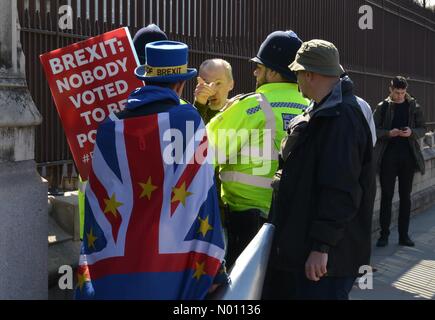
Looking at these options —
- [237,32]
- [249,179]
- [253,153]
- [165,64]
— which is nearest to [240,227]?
[249,179]

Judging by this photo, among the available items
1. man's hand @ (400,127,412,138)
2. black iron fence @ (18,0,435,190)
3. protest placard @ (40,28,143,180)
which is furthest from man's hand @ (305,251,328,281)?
man's hand @ (400,127,412,138)

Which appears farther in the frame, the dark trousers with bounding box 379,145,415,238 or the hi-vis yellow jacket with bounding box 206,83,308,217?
the dark trousers with bounding box 379,145,415,238

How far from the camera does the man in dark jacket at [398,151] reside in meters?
8.16

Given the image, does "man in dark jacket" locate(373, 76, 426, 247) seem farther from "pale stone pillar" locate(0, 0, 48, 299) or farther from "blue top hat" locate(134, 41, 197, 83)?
"blue top hat" locate(134, 41, 197, 83)

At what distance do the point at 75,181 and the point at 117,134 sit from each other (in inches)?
90.3

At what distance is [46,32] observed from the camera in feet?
16.3

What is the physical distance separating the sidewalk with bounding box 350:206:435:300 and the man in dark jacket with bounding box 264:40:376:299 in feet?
8.65

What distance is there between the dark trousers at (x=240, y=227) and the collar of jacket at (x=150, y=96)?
3.68 ft

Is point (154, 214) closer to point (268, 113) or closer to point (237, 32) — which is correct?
point (268, 113)

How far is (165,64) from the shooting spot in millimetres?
3184

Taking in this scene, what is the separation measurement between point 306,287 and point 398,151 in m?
5.00

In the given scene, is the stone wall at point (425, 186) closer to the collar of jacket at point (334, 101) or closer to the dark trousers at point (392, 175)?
the dark trousers at point (392, 175)

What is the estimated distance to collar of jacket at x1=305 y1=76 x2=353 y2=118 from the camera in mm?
3375
